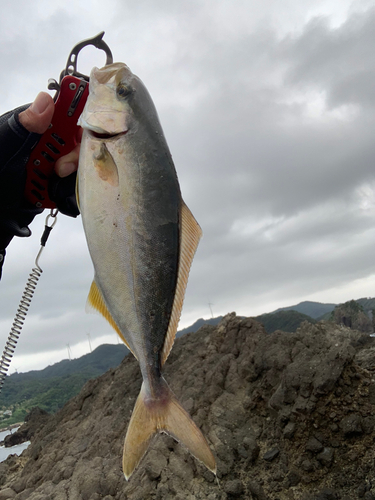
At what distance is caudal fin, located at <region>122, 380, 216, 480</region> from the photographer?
2328 millimetres

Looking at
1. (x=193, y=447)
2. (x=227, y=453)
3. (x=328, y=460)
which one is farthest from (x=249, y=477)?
(x=193, y=447)

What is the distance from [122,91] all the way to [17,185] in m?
1.32

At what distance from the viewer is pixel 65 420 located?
10.8m

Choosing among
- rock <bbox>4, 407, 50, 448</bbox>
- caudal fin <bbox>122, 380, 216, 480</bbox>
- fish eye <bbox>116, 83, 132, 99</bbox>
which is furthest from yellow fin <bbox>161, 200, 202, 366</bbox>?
rock <bbox>4, 407, 50, 448</bbox>

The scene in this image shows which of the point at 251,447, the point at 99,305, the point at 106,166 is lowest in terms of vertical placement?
the point at 251,447

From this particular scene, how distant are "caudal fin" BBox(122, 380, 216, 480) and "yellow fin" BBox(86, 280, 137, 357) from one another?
0.42 metres

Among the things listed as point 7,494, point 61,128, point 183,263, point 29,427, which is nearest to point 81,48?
point 61,128

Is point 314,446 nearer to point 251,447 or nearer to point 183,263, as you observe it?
point 251,447

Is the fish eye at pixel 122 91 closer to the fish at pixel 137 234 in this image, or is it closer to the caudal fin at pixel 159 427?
the fish at pixel 137 234

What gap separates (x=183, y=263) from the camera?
240 cm

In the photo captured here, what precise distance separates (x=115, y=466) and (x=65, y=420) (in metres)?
4.40

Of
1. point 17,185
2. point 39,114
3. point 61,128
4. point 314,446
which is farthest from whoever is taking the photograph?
point 314,446

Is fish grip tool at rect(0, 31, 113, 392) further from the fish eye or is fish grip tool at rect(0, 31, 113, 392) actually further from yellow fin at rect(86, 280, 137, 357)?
yellow fin at rect(86, 280, 137, 357)

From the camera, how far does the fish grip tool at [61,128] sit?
276 cm
